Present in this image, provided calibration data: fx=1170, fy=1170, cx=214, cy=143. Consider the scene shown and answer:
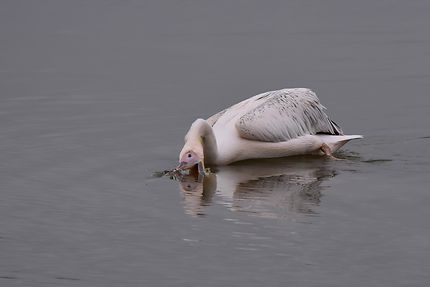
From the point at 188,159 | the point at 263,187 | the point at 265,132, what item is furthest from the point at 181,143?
the point at 263,187

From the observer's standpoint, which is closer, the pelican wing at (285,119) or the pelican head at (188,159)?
the pelican head at (188,159)

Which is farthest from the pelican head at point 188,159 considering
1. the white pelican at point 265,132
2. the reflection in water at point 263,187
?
the reflection in water at point 263,187

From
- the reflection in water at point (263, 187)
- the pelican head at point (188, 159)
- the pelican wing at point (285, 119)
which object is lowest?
the reflection in water at point (263, 187)

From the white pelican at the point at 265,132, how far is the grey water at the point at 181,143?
15 centimetres

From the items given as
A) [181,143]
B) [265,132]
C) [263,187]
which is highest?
[265,132]

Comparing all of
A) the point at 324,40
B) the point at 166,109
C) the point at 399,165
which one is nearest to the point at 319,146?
the point at 399,165

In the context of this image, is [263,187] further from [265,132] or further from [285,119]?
[285,119]

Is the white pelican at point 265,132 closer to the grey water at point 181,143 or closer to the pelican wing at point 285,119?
the pelican wing at point 285,119

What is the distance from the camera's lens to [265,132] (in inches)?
365

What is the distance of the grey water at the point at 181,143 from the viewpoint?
6.73 m

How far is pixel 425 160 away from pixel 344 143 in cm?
83

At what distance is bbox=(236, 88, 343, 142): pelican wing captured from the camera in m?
9.23

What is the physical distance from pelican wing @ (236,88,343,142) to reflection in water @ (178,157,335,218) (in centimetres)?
24

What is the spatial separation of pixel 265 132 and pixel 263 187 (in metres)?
0.83
